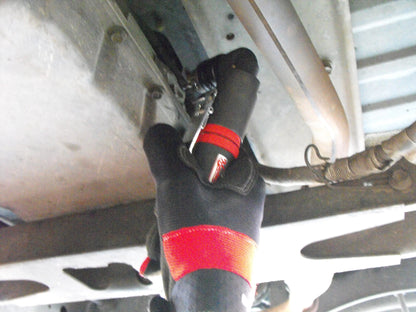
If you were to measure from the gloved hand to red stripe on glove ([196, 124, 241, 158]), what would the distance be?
0.04 meters

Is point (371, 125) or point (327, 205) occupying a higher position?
point (371, 125)

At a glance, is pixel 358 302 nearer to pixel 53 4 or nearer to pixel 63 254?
pixel 63 254

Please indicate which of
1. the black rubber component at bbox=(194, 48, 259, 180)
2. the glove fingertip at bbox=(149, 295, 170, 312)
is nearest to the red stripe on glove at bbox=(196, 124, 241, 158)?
the black rubber component at bbox=(194, 48, 259, 180)

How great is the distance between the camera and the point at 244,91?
0.81m

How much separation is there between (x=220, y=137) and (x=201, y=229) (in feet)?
0.62

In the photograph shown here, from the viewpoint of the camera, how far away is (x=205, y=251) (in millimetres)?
638

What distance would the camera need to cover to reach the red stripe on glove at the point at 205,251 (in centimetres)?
63

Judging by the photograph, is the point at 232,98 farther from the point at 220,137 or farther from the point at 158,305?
the point at 158,305

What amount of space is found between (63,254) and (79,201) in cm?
12

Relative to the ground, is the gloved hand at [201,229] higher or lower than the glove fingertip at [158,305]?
higher

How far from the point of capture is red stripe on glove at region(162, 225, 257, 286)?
0.63 m

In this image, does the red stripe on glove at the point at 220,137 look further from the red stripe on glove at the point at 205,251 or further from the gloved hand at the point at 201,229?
the red stripe on glove at the point at 205,251

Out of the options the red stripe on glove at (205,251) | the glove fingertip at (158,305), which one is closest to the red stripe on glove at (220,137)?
the red stripe on glove at (205,251)

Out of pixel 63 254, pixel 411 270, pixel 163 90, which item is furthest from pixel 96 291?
pixel 411 270
